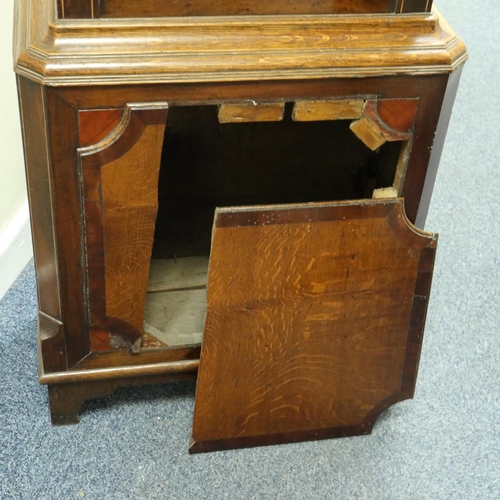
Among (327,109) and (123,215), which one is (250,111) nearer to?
(327,109)

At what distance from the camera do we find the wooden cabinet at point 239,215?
43.2 inches

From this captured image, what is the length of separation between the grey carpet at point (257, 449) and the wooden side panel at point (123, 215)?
200 millimetres

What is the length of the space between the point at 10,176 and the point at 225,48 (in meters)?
0.80

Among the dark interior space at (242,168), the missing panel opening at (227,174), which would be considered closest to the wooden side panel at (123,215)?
the missing panel opening at (227,174)

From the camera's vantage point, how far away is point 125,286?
4.23ft

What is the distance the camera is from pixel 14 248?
1759mm

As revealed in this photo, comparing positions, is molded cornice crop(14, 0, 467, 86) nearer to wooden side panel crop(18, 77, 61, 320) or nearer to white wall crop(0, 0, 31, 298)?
wooden side panel crop(18, 77, 61, 320)

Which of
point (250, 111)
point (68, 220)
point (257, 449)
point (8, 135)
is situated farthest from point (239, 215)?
point (8, 135)

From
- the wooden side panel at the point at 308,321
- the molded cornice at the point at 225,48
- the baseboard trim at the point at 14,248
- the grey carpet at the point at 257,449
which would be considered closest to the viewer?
the molded cornice at the point at 225,48

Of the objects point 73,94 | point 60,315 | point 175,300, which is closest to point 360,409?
point 175,300

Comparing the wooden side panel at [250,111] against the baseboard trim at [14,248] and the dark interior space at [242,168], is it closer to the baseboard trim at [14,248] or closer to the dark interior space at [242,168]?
the dark interior space at [242,168]

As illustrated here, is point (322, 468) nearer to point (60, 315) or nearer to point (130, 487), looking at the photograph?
point (130, 487)

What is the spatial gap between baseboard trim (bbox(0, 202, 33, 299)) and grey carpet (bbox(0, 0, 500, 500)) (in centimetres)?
3

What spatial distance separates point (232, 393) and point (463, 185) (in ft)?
3.69
